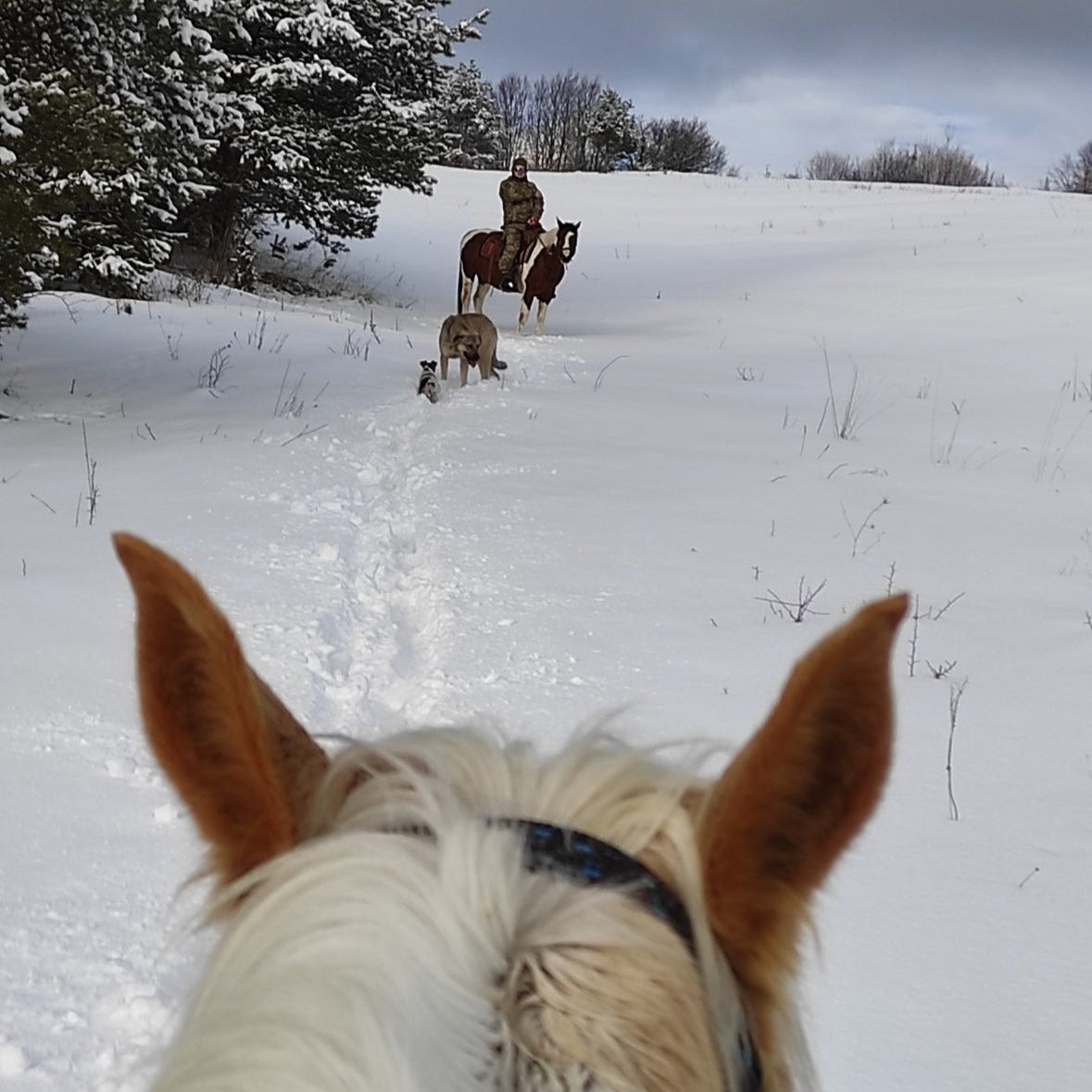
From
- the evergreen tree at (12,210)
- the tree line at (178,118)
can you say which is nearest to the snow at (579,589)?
the evergreen tree at (12,210)

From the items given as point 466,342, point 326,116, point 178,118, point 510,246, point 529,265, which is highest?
point 326,116

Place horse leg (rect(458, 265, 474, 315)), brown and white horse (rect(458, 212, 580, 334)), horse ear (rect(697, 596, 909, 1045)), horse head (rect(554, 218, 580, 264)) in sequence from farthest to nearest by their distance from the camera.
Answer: horse leg (rect(458, 265, 474, 315))
horse head (rect(554, 218, 580, 264))
brown and white horse (rect(458, 212, 580, 334))
horse ear (rect(697, 596, 909, 1045))

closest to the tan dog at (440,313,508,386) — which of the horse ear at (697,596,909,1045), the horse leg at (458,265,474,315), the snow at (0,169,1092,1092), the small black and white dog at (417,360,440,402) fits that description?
the snow at (0,169,1092,1092)

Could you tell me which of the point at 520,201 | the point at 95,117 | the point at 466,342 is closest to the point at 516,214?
the point at 520,201

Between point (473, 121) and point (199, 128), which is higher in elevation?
point (473, 121)

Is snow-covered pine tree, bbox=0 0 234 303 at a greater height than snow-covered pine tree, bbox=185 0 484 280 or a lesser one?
lesser

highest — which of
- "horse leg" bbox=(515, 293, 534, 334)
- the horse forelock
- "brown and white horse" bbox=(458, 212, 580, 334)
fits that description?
"brown and white horse" bbox=(458, 212, 580, 334)

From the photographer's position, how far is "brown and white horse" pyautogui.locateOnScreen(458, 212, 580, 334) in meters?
16.0

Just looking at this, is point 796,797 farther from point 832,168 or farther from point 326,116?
point 832,168

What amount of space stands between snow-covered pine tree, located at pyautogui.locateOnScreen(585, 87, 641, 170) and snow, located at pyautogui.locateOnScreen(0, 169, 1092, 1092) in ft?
176

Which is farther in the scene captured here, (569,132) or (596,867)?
(569,132)

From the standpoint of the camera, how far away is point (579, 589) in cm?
530

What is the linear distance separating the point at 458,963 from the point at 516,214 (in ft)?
54.7

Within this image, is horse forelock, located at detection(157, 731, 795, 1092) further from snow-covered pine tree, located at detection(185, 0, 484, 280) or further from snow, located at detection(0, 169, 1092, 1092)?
snow-covered pine tree, located at detection(185, 0, 484, 280)
